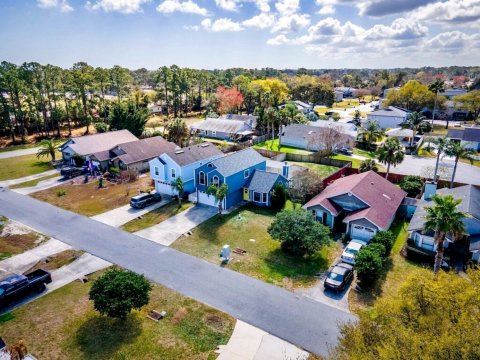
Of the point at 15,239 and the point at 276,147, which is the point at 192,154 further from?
the point at 276,147

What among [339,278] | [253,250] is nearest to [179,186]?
[253,250]

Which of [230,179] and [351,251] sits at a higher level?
[230,179]

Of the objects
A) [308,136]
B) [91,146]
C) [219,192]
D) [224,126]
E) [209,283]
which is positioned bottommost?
[209,283]

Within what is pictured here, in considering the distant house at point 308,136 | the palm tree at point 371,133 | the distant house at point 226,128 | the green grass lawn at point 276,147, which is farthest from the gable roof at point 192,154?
the palm tree at point 371,133

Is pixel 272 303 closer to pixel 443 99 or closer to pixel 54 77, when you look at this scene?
pixel 54 77

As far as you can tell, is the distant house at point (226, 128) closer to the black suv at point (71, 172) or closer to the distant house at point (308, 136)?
the distant house at point (308, 136)
